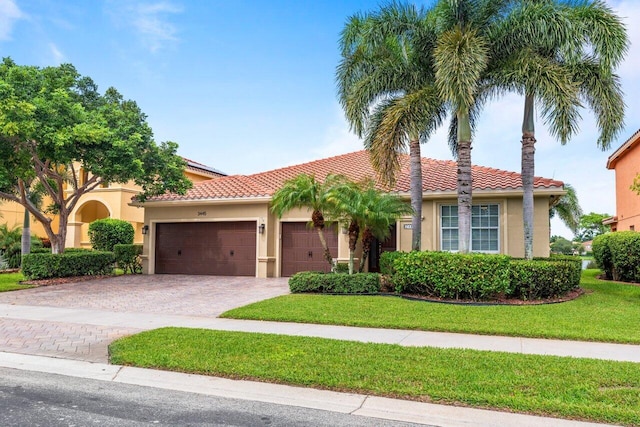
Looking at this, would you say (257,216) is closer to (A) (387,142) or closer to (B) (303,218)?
(B) (303,218)

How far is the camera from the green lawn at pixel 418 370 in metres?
4.93

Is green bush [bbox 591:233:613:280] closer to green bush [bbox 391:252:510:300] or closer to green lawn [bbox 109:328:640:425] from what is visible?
green bush [bbox 391:252:510:300]

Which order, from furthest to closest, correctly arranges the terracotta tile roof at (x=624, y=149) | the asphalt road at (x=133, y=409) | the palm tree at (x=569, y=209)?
the palm tree at (x=569, y=209)
the terracotta tile roof at (x=624, y=149)
the asphalt road at (x=133, y=409)

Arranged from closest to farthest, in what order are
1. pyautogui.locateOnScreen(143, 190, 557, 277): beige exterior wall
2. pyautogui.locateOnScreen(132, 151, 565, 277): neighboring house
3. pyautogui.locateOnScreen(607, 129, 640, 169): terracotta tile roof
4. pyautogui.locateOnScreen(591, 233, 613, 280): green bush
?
pyautogui.locateOnScreen(143, 190, 557, 277): beige exterior wall, pyautogui.locateOnScreen(132, 151, 565, 277): neighboring house, pyautogui.locateOnScreen(591, 233, 613, 280): green bush, pyautogui.locateOnScreen(607, 129, 640, 169): terracotta tile roof

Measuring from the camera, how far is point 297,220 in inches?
746

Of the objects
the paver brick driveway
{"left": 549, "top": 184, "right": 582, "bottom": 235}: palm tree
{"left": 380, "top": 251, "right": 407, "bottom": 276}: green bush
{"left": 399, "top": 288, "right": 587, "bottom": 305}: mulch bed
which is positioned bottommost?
the paver brick driveway

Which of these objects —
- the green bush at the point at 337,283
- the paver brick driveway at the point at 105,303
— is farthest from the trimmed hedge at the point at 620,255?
the paver brick driveway at the point at 105,303

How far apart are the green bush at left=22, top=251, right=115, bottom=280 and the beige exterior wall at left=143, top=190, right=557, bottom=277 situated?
2276 millimetres

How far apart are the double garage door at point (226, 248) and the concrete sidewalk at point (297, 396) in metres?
12.2

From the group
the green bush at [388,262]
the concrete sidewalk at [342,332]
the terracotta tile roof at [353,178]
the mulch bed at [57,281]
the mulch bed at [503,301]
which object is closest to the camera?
the concrete sidewalk at [342,332]

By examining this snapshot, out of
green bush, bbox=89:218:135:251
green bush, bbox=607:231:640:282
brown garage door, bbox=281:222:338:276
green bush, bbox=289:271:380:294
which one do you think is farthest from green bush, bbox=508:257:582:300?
green bush, bbox=89:218:135:251

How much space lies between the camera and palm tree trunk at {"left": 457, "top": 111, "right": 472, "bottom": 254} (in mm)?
13203

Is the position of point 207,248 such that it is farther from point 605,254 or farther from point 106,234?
point 605,254

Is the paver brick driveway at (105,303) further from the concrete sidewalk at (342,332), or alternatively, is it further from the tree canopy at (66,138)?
the tree canopy at (66,138)
